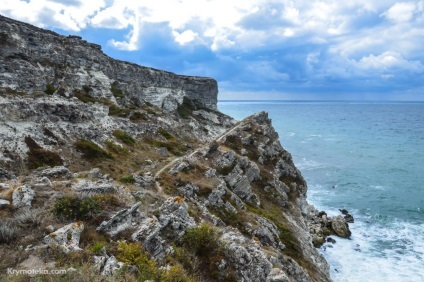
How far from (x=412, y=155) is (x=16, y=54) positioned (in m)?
127

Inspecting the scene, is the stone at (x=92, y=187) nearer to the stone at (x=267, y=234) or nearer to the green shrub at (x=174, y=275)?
the green shrub at (x=174, y=275)

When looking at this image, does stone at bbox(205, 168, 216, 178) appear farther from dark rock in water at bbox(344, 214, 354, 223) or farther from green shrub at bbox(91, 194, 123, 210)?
dark rock in water at bbox(344, 214, 354, 223)

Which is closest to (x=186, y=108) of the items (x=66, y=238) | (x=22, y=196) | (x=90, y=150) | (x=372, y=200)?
(x=90, y=150)

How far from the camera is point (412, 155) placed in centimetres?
10719

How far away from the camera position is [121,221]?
1520cm

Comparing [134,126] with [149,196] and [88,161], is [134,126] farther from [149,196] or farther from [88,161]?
[149,196]

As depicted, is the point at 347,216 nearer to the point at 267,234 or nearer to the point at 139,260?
the point at 267,234

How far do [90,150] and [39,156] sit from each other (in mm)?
8720

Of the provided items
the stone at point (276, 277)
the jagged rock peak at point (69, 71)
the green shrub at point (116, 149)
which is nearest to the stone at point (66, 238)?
the stone at point (276, 277)

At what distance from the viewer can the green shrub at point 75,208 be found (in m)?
14.6

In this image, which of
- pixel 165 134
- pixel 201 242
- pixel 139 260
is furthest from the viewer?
pixel 165 134

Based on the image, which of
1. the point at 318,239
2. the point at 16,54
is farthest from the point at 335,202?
the point at 16,54

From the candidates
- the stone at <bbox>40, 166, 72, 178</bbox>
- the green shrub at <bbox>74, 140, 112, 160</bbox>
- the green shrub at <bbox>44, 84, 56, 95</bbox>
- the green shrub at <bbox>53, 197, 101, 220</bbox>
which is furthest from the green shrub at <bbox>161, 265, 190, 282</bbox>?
the green shrub at <bbox>44, 84, 56, 95</bbox>

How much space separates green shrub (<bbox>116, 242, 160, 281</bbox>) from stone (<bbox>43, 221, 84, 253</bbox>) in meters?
1.75
